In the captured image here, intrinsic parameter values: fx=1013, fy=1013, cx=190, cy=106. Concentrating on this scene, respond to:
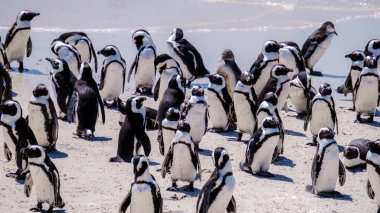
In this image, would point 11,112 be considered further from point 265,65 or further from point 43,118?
point 265,65

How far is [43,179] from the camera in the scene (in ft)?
29.9

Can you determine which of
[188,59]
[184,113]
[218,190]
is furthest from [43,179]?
[188,59]

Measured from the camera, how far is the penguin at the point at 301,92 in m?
12.6

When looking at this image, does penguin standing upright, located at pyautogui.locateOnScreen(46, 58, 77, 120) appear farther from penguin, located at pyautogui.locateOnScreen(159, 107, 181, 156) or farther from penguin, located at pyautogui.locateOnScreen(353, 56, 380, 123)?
penguin, located at pyautogui.locateOnScreen(353, 56, 380, 123)

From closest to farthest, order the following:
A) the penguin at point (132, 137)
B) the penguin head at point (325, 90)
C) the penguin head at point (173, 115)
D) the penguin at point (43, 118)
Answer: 1. the penguin head at point (173, 115)
2. the penguin at point (132, 137)
3. the penguin at point (43, 118)
4. the penguin head at point (325, 90)

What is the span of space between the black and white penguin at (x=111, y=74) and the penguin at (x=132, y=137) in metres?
2.23

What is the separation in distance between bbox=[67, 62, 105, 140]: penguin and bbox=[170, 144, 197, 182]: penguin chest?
6.64 feet

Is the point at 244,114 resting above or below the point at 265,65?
below

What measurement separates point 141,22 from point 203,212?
1174 cm

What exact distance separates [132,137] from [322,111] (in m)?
2.32

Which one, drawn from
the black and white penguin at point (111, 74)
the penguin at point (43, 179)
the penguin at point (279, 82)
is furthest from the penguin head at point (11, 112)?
the penguin at point (279, 82)

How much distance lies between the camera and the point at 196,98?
36.9 ft

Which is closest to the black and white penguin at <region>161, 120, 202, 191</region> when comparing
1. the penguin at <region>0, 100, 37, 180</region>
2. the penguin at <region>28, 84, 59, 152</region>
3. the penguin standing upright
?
the penguin at <region>0, 100, 37, 180</region>

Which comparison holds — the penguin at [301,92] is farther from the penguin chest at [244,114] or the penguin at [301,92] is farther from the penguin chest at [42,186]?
the penguin chest at [42,186]
